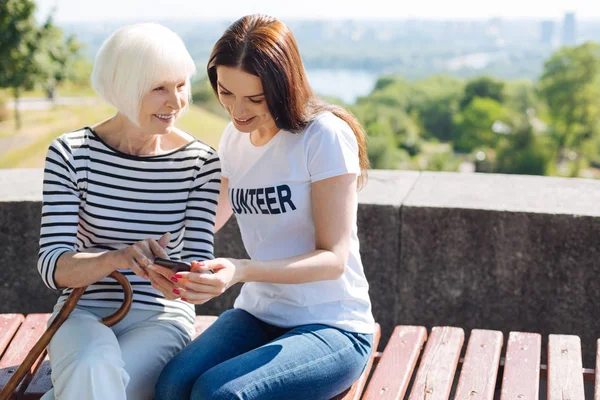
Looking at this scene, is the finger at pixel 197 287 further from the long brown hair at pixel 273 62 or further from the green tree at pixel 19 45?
the green tree at pixel 19 45

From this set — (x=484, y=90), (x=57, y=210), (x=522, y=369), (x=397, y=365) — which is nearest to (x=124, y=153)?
(x=57, y=210)

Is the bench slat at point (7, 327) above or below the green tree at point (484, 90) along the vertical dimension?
above

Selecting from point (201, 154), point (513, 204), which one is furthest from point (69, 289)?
point (513, 204)

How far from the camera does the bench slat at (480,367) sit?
238cm

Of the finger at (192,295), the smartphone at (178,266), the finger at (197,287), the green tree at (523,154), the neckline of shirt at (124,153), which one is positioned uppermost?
the neckline of shirt at (124,153)

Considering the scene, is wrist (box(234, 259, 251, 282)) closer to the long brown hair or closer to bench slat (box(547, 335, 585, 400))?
the long brown hair

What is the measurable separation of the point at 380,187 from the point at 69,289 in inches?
62.9

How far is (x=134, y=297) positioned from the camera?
2475mm

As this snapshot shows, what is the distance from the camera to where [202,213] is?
2496 millimetres

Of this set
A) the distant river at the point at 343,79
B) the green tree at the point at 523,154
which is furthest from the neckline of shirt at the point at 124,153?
the distant river at the point at 343,79

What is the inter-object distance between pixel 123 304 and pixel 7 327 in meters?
0.78

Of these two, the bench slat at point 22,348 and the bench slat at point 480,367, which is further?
the bench slat at point 22,348

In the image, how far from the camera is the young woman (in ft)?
7.20

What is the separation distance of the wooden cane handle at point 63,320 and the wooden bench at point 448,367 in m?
0.18
